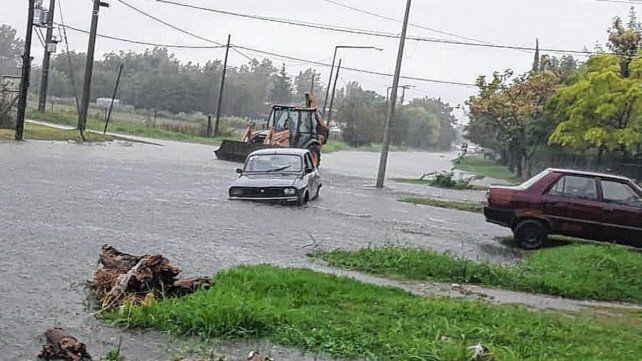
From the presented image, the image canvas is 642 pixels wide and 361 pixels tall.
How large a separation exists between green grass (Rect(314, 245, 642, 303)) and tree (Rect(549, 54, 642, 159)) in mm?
23158

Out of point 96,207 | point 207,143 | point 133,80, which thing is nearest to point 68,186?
point 96,207

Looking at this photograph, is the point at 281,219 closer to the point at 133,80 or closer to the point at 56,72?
the point at 133,80

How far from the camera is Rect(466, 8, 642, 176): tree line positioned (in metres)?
35.0

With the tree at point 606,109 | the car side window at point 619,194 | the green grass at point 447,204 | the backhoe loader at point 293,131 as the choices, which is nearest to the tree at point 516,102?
the tree at point 606,109

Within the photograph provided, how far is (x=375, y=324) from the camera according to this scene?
7.42m

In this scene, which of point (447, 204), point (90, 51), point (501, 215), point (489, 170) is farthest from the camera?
point (489, 170)

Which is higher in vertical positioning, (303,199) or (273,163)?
(273,163)

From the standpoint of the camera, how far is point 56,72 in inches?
4648

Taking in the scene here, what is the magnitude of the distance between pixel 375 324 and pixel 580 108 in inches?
1225

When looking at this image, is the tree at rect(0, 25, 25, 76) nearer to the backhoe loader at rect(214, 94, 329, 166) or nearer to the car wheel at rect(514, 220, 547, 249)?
the backhoe loader at rect(214, 94, 329, 166)

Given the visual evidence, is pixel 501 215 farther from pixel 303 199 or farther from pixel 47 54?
pixel 47 54

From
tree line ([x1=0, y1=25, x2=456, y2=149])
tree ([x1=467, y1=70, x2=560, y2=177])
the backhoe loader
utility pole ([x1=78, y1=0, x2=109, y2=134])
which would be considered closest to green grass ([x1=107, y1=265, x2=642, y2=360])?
the backhoe loader

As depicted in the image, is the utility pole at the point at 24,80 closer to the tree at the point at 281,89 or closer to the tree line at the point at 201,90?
the tree line at the point at 201,90

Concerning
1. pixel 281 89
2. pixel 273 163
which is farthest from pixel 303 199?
pixel 281 89
